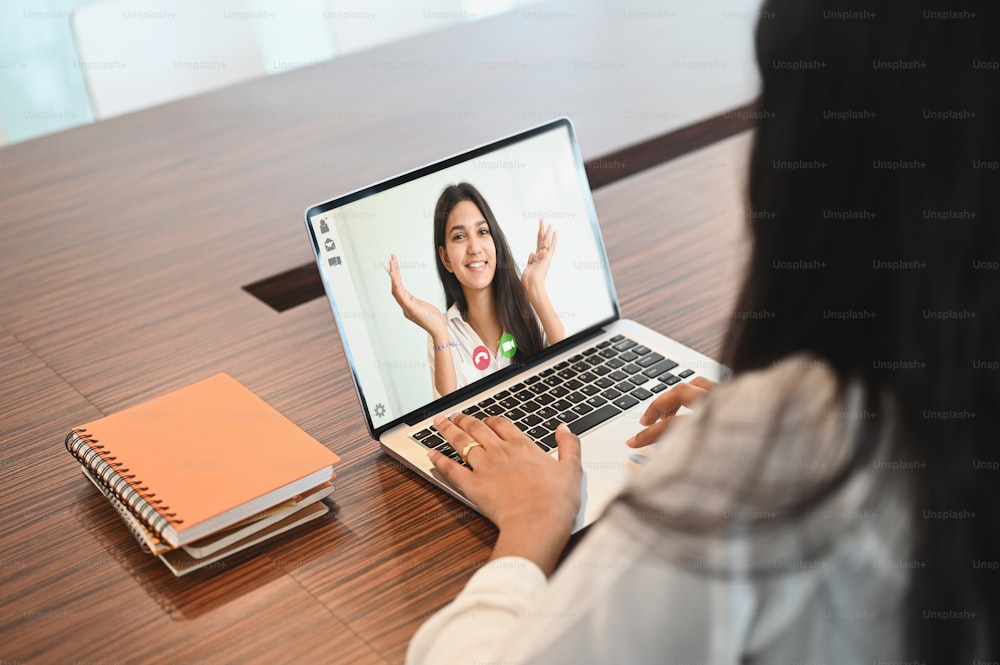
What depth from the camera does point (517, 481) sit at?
0.87m

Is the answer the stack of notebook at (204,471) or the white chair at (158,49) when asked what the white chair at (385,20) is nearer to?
the white chair at (158,49)

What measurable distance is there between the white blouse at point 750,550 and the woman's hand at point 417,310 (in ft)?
1.44

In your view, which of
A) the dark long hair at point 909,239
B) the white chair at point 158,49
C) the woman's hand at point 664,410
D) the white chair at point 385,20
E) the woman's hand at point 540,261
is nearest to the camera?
the dark long hair at point 909,239

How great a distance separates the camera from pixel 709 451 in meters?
0.58

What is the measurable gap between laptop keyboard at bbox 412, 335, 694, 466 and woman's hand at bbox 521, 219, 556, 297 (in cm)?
9

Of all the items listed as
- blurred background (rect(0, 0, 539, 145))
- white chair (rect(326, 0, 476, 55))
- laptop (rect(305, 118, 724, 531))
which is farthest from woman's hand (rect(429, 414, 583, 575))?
white chair (rect(326, 0, 476, 55))

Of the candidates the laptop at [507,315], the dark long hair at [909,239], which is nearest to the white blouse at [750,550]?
the dark long hair at [909,239]

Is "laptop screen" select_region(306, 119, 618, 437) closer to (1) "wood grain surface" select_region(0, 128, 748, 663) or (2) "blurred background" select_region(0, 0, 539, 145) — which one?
(1) "wood grain surface" select_region(0, 128, 748, 663)

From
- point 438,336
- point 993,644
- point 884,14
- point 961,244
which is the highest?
point 884,14

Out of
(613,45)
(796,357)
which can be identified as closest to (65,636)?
(796,357)

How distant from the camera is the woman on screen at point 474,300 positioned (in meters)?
1.02

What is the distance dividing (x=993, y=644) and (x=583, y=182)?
2.17ft

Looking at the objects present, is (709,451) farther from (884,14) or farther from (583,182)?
(583,182)

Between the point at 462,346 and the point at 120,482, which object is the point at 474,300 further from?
the point at 120,482
